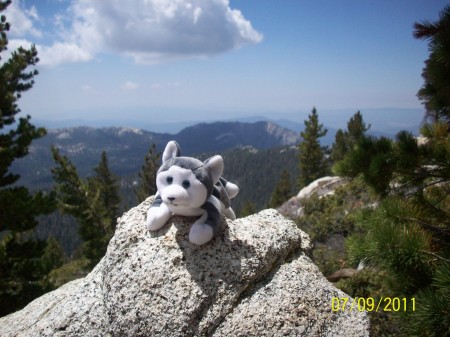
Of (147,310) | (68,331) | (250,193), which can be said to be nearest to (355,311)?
(147,310)

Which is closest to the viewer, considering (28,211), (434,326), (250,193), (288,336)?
(434,326)

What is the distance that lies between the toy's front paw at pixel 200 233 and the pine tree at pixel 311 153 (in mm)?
32997

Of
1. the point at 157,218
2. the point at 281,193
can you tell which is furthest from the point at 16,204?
the point at 281,193

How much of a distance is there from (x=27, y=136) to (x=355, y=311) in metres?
11.7

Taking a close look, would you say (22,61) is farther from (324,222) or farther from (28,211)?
(324,222)

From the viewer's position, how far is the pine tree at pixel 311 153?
116 feet

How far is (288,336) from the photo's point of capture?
3.66 metres

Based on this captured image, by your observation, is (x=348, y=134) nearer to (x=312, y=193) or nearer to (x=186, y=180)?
(x=312, y=193)

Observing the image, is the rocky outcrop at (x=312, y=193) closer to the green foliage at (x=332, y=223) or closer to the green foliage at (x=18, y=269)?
the green foliage at (x=332, y=223)

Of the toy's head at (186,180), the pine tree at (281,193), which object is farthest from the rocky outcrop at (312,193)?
the pine tree at (281,193)

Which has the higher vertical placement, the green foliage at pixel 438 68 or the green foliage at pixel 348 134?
the green foliage at pixel 438 68

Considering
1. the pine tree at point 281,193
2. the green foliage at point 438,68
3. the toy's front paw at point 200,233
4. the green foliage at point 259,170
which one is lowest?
the green foliage at point 259,170

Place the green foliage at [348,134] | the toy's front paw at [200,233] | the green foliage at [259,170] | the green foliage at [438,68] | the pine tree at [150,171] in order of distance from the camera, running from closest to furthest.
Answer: the green foliage at [438,68]
the toy's front paw at [200,233]
the pine tree at [150,171]
the green foliage at [348,134]
the green foliage at [259,170]

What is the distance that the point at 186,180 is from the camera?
13.1 feet
